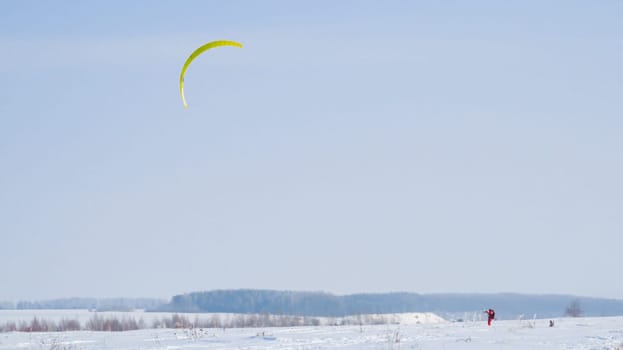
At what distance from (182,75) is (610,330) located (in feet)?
58.5

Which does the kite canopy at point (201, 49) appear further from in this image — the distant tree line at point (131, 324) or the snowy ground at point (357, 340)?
the distant tree line at point (131, 324)

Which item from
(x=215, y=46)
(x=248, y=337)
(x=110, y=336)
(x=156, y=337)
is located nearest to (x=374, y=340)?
(x=248, y=337)

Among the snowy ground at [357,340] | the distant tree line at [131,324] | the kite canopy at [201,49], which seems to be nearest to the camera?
the kite canopy at [201,49]

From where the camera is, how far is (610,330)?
2964 cm

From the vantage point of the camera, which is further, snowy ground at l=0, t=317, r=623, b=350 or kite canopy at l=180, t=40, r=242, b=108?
snowy ground at l=0, t=317, r=623, b=350

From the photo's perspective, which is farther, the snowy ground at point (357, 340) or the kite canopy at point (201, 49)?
the snowy ground at point (357, 340)

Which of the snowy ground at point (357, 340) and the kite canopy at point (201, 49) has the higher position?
the kite canopy at point (201, 49)

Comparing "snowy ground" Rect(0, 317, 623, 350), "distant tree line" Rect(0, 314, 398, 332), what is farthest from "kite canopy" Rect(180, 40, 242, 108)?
"distant tree line" Rect(0, 314, 398, 332)

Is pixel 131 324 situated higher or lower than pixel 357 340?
higher

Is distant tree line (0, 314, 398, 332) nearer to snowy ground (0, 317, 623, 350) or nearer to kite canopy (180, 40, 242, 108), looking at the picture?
snowy ground (0, 317, 623, 350)

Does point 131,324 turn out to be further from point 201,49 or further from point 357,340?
point 201,49

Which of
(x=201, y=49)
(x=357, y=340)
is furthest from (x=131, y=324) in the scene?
(x=201, y=49)

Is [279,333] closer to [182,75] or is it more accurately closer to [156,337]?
[156,337]

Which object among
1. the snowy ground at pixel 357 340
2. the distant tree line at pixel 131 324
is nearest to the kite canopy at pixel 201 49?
the snowy ground at pixel 357 340
